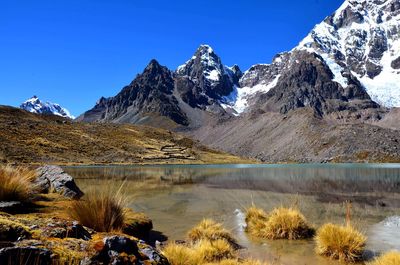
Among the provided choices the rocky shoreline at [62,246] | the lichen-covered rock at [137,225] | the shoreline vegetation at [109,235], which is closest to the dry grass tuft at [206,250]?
the shoreline vegetation at [109,235]

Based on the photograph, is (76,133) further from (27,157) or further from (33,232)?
(33,232)

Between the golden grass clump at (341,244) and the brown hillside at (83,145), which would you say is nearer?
the golden grass clump at (341,244)

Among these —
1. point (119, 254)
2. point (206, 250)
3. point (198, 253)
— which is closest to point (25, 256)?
point (119, 254)

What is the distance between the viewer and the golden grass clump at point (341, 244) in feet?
38.9

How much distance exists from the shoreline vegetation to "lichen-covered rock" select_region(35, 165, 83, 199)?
0.48 ft

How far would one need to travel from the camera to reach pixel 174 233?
15.9m

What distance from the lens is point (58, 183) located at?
20484 millimetres

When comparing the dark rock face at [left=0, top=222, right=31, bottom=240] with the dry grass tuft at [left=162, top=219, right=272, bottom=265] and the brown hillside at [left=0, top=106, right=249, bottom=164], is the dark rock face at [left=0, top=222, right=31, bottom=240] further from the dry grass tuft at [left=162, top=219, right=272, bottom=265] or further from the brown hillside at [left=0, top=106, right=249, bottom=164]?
the brown hillside at [left=0, top=106, right=249, bottom=164]

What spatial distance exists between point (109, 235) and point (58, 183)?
1485 centimetres

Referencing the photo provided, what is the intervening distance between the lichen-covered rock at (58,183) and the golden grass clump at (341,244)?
468 inches

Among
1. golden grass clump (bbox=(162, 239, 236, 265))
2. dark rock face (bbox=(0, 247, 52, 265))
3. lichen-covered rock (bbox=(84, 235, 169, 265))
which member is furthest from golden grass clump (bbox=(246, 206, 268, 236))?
dark rock face (bbox=(0, 247, 52, 265))

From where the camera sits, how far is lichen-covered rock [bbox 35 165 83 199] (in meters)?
19.5

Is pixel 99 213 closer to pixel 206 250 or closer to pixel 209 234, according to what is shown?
pixel 206 250

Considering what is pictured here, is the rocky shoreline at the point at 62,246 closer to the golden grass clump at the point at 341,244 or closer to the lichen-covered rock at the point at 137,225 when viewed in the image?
the lichen-covered rock at the point at 137,225
